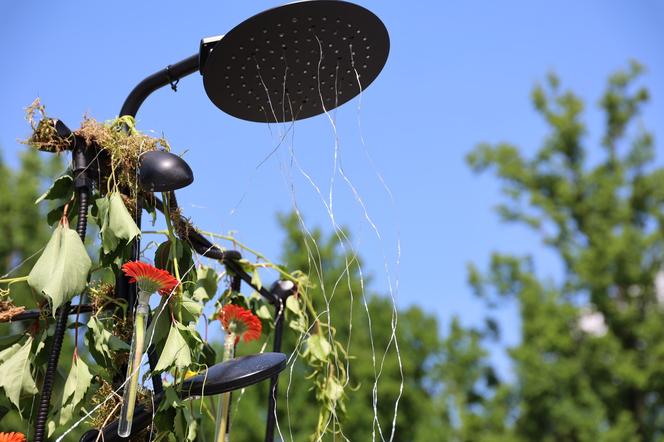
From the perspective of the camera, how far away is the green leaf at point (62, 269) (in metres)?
0.77

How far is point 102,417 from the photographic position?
889mm

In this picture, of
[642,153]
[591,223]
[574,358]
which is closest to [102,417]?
[574,358]

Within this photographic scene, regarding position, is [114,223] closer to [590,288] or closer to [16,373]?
[16,373]

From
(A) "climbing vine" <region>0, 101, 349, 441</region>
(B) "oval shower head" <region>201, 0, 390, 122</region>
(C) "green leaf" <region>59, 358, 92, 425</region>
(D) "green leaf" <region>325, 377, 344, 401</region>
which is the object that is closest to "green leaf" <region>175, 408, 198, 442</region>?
(A) "climbing vine" <region>0, 101, 349, 441</region>

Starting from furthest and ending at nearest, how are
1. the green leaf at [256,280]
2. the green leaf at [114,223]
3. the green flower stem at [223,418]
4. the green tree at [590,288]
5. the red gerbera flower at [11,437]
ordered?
the green tree at [590,288]
the green leaf at [256,280]
the green flower stem at [223,418]
the green leaf at [114,223]
the red gerbera flower at [11,437]

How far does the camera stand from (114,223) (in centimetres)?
84

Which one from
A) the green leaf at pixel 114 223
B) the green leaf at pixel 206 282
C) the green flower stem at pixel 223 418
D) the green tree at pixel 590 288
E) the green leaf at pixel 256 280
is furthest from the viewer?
the green tree at pixel 590 288

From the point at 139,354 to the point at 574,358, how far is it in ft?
19.4

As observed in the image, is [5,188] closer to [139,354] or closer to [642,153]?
[642,153]

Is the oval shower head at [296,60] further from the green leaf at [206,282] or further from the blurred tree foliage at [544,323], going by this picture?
the blurred tree foliage at [544,323]

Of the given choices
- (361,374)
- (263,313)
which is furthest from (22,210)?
(263,313)

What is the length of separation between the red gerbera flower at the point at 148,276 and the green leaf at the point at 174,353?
55 mm

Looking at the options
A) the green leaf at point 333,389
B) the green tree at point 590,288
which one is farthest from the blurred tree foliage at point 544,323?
the green leaf at point 333,389

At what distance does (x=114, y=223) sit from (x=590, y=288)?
6135mm
